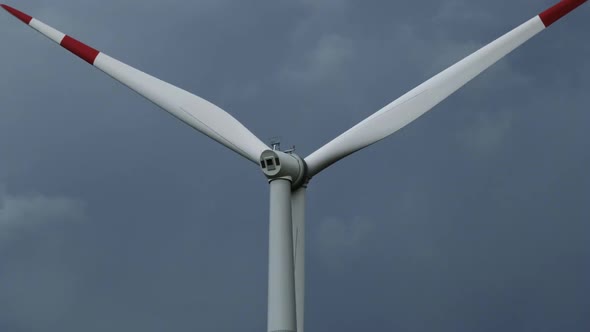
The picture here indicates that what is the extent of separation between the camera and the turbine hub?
38.6 meters

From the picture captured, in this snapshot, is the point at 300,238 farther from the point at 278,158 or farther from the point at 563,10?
the point at 563,10

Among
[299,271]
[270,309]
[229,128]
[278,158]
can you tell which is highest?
[229,128]

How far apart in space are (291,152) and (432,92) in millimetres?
6095

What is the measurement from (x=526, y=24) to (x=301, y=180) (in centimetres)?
1077

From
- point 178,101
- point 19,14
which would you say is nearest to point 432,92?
point 178,101

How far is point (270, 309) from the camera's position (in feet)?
123

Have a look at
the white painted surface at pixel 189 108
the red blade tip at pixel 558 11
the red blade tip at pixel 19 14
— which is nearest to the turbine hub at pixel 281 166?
the white painted surface at pixel 189 108

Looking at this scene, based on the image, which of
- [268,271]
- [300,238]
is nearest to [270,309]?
[268,271]

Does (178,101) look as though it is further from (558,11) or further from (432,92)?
(558,11)

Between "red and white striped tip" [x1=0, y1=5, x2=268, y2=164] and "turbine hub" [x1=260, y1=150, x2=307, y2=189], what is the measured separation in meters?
1.51

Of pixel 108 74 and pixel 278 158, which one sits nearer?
pixel 278 158

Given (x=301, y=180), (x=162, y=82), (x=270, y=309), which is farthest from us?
(x=162, y=82)

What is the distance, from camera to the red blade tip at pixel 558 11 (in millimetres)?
41375

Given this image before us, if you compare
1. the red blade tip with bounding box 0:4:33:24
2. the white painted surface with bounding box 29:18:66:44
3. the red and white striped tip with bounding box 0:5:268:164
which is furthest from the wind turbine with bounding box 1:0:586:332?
the red blade tip with bounding box 0:4:33:24
